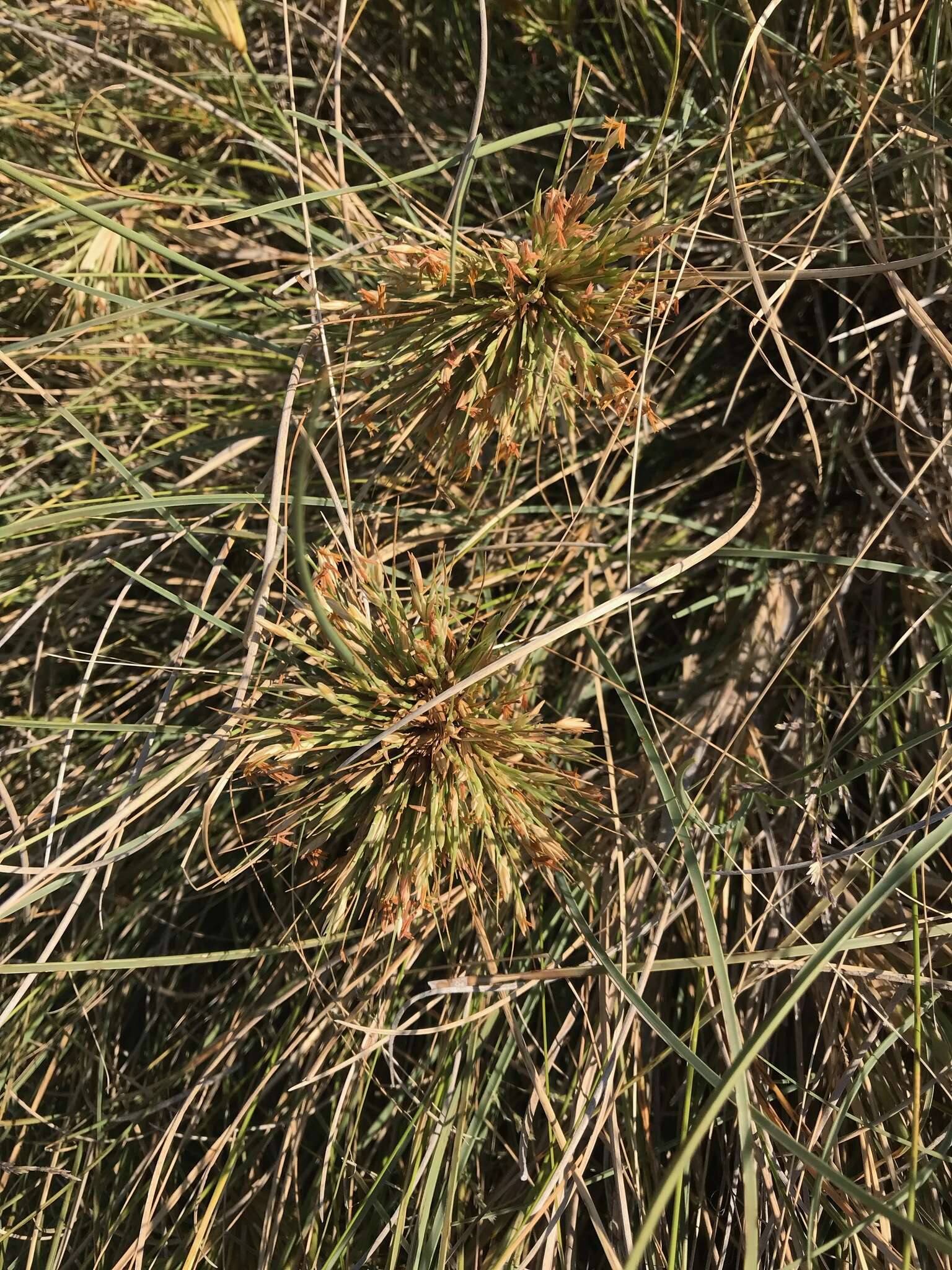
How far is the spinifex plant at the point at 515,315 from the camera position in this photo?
1.82 ft

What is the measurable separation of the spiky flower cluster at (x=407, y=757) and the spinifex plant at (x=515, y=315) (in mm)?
118

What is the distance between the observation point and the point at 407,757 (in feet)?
1.93

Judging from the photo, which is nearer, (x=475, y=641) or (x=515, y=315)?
(x=515, y=315)

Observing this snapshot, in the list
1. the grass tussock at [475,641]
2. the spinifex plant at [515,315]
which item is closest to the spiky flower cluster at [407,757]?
the grass tussock at [475,641]

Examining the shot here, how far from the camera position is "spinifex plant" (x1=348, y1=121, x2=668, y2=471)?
1.82 ft

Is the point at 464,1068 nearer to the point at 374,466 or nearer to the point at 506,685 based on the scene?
the point at 506,685

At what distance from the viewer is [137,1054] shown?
2.86 feet

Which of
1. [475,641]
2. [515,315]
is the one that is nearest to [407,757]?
[475,641]

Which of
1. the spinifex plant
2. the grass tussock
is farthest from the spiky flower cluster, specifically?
the spinifex plant

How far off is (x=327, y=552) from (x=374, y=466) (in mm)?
300

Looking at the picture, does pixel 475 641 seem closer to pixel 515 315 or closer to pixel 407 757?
pixel 407 757

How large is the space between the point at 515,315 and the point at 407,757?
0.28 metres

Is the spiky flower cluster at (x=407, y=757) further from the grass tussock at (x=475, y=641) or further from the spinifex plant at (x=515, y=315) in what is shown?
the spinifex plant at (x=515, y=315)

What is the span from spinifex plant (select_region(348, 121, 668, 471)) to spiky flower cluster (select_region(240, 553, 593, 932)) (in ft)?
0.39
